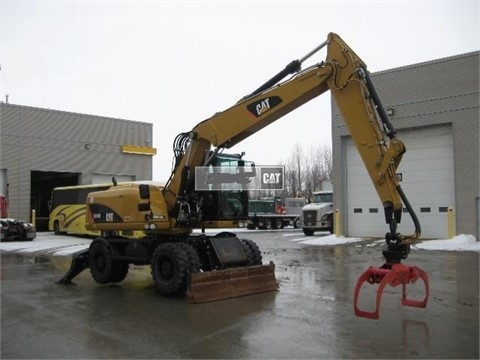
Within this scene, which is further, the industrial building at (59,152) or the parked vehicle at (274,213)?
the parked vehicle at (274,213)

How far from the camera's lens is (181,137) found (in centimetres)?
1092

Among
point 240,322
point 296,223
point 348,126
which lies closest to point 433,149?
point 348,126

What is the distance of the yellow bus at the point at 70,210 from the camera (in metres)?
26.9

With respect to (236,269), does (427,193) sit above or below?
above

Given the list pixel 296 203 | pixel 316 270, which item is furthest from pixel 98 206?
pixel 296 203

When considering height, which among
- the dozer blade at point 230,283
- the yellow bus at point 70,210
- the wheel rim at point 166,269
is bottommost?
the dozer blade at point 230,283

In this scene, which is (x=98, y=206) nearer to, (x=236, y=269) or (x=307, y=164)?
(x=236, y=269)

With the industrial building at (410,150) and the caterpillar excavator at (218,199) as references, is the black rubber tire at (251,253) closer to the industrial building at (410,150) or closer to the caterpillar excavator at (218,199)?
the caterpillar excavator at (218,199)

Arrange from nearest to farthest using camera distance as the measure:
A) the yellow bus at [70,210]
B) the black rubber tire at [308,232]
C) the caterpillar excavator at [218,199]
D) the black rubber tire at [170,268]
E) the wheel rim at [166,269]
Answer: the caterpillar excavator at [218,199] → the black rubber tire at [170,268] → the wheel rim at [166,269] → the yellow bus at [70,210] → the black rubber tire at [308,232]

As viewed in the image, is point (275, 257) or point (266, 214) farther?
point (266, 214)

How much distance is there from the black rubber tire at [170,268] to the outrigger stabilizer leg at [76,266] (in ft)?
8.72

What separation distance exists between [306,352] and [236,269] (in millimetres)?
3887

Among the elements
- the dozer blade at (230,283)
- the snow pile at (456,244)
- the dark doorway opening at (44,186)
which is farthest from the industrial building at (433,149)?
the dark doorway opening at (44,186)

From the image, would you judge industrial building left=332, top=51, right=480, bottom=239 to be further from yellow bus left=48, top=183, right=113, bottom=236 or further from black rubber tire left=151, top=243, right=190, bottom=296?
black rubber tire left=151, top=243, right=190, bottom=296
